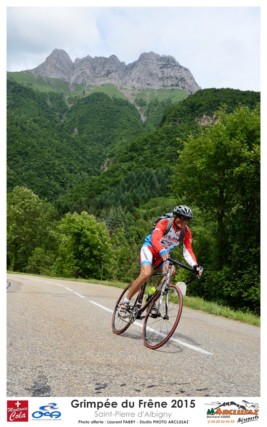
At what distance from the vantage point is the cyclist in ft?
17.0

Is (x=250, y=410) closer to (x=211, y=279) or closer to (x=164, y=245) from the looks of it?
(x=164, y=245)

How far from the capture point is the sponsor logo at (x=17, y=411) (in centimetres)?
299

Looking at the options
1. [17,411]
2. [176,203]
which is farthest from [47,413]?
[176,203]

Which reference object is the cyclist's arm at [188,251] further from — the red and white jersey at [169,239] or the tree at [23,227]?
the tree at [23,227]

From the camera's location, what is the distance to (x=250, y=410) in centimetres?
312

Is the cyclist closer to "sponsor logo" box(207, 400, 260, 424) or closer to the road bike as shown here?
the road bike

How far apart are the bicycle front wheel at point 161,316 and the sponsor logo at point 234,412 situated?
2.07 metres

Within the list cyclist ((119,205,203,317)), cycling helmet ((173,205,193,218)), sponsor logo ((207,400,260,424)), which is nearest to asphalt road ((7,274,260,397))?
sponsor logo ((207,400,260,424))

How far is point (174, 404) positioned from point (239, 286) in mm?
18790

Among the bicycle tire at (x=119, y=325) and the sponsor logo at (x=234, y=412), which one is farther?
the bicycle tire at (x=119, y=325)

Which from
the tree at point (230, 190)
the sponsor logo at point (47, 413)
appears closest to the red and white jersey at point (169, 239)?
the sponsor logo at point (47, 413)

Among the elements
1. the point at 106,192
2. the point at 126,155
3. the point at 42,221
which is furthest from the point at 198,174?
the point at 126,155

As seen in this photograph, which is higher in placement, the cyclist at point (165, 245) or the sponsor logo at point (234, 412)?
the cyclist at point (165, 245)

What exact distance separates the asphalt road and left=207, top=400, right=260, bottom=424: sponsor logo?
0.71 feet
